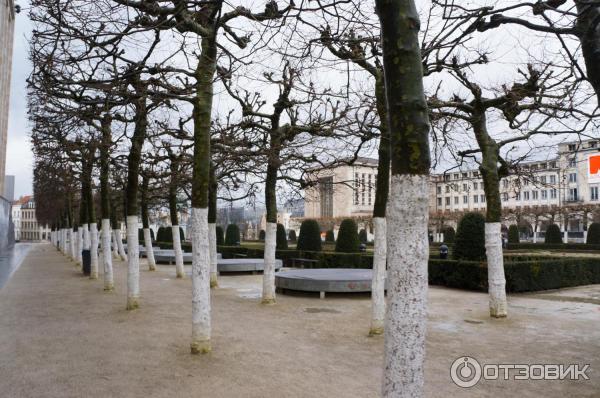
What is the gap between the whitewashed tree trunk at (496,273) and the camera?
11.0 metres

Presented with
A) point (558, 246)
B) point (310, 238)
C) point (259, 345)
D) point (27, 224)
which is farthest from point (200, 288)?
point (27, 224)

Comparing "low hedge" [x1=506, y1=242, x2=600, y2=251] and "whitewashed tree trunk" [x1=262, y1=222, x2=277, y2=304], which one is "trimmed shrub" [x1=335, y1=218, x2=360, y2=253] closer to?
"whitewashed tree trunk" [x1=262, y1=222, x2=277, y2=304]

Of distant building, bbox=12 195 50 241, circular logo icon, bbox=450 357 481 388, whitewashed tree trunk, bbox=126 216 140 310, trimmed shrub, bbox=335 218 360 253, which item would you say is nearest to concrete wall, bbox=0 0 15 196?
trimmed shrub, bbox=335 218 360 253

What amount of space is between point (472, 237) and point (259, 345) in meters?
11.3

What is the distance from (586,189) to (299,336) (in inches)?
2872

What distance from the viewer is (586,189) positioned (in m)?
69.3

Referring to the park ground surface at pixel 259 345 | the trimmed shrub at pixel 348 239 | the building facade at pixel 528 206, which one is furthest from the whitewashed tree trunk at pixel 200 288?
the building facade at pixel 528 206

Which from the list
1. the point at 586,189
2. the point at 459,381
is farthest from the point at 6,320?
the point at 586,189

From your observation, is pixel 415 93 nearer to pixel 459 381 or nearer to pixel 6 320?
pixel 459 381

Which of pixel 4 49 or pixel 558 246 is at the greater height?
pixel 4 49

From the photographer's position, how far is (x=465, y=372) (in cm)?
682

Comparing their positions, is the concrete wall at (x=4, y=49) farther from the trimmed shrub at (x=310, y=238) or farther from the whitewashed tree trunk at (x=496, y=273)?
the whitewashed tree trunk at (x=496, y=273)

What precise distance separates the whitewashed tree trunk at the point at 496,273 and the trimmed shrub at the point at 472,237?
6.08 meters

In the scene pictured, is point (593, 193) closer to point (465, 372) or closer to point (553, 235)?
point (553, 235)
